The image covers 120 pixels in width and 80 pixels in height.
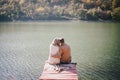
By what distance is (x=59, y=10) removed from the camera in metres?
130

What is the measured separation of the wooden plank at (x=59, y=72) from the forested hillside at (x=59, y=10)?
360ft

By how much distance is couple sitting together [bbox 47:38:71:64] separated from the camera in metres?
15.3

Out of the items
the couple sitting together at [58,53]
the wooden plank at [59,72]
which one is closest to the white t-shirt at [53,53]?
the couple sitting together at [58,53]

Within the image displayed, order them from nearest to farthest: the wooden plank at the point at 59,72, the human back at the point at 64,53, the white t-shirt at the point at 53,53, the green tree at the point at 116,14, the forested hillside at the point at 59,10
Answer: the wooden plank at the point at 59,72 → the white t-shirt at the point at 53,53 → the human back at the point at 64,53 → the green tree at the point at 116,14 → the forested hillside at the point at 59,10

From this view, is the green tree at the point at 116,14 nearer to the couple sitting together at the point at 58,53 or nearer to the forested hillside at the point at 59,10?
the forested hillside at the point at 59,10

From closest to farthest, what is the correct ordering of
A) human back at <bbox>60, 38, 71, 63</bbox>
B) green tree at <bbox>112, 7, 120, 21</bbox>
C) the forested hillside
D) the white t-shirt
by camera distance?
the white t-shirt < human back at <bbox>60, 38, 71, 63</bbox> < green tree at <bbox>112, 7, 120, 21</bbox> < the forested hillside

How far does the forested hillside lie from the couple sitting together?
108268 millimetres

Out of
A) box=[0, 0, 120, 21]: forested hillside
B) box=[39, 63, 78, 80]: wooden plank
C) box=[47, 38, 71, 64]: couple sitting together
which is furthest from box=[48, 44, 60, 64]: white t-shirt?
box=[0, 0, 120, 21]: forested hillside

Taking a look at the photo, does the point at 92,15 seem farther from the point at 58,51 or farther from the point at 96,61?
the point at 58,51

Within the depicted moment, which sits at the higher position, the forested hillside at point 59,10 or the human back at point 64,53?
the human back at point 64,53

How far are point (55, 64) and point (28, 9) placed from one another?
12185cm

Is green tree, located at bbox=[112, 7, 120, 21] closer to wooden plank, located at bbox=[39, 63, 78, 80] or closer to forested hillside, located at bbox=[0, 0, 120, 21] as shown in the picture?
forested hillside, located at bbox=[0, 0, 120, 21]

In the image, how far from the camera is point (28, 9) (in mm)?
135000

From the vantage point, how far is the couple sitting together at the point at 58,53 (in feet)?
50.1
